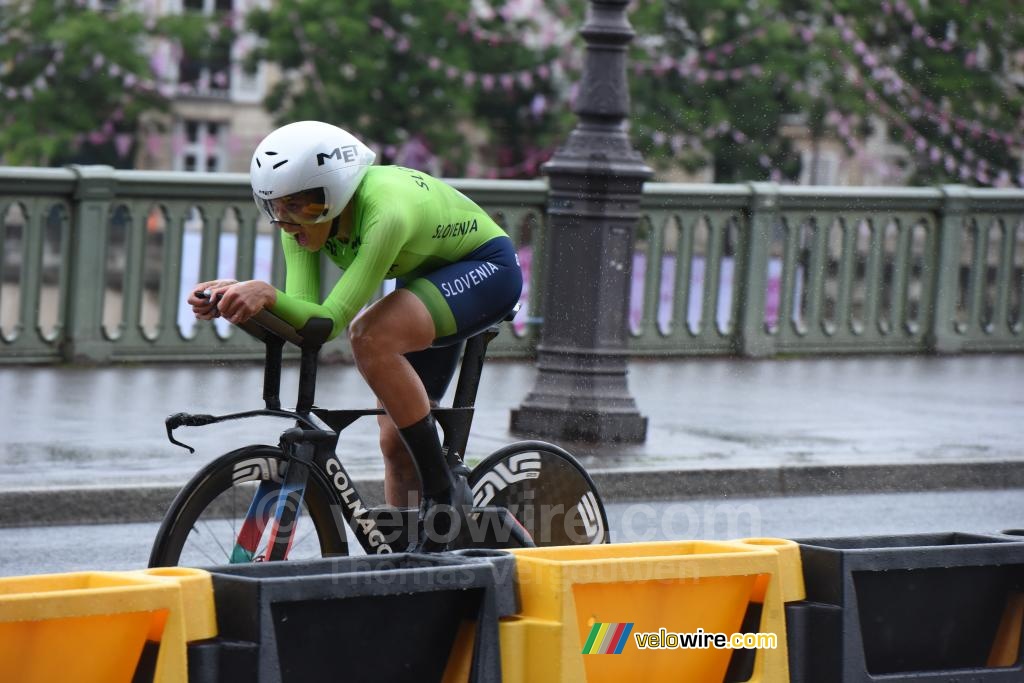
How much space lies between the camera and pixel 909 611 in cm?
539

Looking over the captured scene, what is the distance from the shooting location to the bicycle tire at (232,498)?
5.45 meters

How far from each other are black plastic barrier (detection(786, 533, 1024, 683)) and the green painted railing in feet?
28.8

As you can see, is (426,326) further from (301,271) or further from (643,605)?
(643,605)

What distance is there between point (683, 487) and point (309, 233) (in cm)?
473

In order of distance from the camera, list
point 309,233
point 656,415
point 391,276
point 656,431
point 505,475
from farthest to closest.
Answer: point 656,415
point 656,431
point 505,475
point 391,276
point 309,233

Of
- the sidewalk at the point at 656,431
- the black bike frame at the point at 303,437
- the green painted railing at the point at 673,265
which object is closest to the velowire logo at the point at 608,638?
the black bike frame at the point at 303,437

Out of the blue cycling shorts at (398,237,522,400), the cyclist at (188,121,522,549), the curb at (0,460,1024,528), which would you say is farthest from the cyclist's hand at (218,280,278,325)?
the curb at (0,460,1024,528)

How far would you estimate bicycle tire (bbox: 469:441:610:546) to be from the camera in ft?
21.4

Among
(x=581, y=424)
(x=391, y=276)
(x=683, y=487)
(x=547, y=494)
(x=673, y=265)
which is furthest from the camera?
(x=673, y=265)

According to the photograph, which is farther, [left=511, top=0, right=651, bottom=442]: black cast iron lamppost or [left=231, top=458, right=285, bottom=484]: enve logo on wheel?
[left=511, top=0, right=651, bottom=442]: black cast iron lamppost

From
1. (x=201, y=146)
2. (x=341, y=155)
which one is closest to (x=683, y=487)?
(x=341, y=155)

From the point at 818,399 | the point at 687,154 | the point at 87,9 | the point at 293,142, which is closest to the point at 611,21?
the point at 818,399

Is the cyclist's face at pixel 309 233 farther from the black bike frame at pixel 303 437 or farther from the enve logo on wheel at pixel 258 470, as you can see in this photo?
the enve logo on wheel at pixel 258 470

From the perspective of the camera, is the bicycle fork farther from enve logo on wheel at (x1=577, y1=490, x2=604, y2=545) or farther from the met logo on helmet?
enve logo on wheel at (x1=577, y1=490, x2=604, y2=545)
